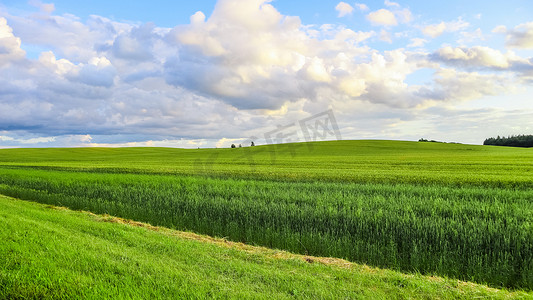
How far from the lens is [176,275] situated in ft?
19.7

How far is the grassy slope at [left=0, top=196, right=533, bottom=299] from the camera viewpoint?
214 inches

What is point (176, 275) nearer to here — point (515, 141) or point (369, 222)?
point (369, 222)

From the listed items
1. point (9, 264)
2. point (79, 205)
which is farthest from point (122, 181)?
point (9, 264)

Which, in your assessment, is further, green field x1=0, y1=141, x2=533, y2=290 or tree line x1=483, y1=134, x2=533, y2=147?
tree line x1=483, y1=134, x2=533, y2=147

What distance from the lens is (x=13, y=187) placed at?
2375 cm

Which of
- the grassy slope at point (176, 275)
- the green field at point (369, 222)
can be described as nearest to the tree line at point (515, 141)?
the green field at point (369, 222)

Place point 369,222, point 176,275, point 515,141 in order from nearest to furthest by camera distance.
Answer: point 176,275 < point 369,222 < point 515,141

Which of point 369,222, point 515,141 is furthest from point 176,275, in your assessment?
point 515,141

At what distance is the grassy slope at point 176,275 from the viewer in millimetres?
5438

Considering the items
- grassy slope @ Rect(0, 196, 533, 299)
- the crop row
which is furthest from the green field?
grassy slope @ Rect(0, 196, 533, 299)

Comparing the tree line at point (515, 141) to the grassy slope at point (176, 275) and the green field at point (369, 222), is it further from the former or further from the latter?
the grassy slope at point (176, 275)

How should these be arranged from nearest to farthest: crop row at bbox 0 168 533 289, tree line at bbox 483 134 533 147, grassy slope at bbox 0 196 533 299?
grassy slope at bbox 0 196 533 299 < crop row at bbox 0 168 533 289 < tree line at bbox 483 134 533 147

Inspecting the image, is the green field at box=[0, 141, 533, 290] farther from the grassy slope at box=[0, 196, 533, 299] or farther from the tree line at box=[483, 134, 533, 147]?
the tree line at box=[483, 134, 533, 147]

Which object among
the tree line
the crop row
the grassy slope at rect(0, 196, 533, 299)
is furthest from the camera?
the tree line
